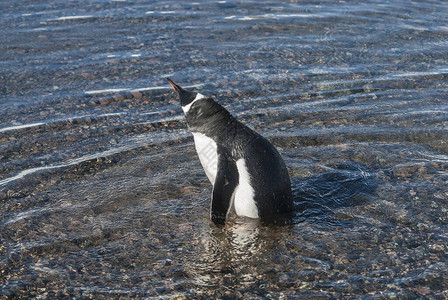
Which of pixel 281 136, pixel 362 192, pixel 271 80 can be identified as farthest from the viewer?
pixel 271 80

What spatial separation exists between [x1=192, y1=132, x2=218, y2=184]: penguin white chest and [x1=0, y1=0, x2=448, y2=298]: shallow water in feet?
1.70

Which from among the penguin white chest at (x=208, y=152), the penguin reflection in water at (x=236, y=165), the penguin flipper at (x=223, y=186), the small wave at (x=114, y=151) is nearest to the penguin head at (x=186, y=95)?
the penguin reflection in water at (x=236, y=165)

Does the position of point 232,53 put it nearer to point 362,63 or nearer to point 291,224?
point 362,63

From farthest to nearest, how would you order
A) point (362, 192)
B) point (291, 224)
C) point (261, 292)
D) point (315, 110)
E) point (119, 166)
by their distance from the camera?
1. point (315, 110)
2. point (119, 166)
3. point (362, 192)
4. point (291, 224)
5. point (261, 292)

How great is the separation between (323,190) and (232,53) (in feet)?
14.6

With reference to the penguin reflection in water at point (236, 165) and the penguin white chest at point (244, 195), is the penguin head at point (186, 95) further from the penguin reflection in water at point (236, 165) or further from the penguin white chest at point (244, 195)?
the penguin white chest at point (244, 195)

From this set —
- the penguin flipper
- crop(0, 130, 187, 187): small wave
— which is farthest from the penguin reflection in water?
crop(0, 130, 187, 187): small wave

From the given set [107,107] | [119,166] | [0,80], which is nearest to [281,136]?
[119,166]

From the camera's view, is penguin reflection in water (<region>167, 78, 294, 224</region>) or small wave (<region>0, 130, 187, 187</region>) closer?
penguin reflection in water (<region>167, 78, 294, 224</region>)

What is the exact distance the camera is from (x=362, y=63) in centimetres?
915

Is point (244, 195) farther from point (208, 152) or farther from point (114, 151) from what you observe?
point (114, 151)

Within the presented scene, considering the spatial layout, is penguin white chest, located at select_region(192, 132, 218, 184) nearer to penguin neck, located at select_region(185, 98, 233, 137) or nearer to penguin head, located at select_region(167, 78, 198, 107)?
penguin neck, located at select_region(185, 98, 233, 137)

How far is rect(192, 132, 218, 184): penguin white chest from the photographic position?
514 cm

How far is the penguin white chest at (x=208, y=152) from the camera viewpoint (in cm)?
514
